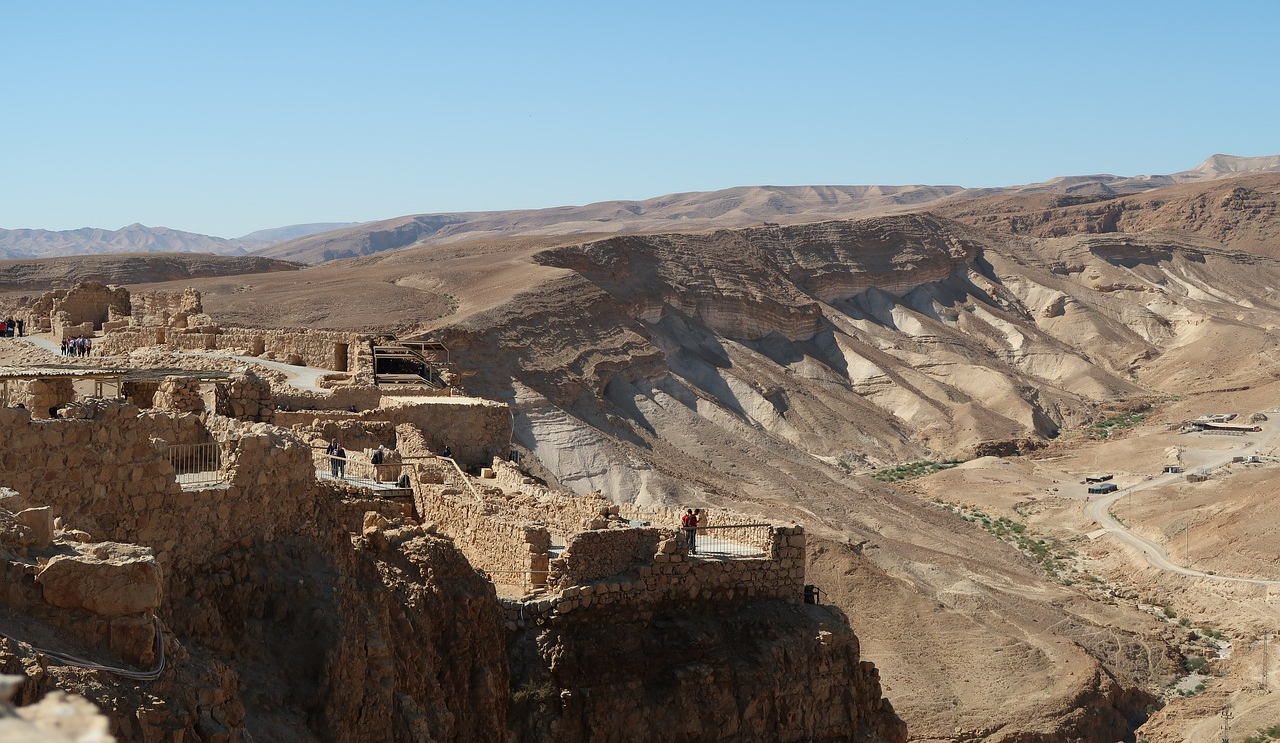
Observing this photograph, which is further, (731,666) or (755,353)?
(755,353)

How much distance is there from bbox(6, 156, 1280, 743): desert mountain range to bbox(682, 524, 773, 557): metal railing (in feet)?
34.4

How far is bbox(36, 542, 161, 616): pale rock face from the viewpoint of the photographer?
6527mm

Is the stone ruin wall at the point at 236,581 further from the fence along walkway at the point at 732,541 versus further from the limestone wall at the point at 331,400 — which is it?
the limestone wall at the point at 331,400

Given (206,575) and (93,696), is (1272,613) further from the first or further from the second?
(93,696)

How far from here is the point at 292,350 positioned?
83.4 feet

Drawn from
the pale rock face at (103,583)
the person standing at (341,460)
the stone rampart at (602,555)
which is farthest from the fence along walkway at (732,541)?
the pale rock face at (103,583)

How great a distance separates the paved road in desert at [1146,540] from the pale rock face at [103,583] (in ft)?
115

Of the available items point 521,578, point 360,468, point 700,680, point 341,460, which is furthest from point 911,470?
point 521,578

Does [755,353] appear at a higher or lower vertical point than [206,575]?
lower

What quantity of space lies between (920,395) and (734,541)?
52.9 m

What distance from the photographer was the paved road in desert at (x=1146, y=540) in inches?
1502

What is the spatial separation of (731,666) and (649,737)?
3.49 ft

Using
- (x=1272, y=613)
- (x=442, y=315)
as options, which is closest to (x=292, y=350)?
(x=1272, y=613)

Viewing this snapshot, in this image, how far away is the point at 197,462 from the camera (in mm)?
10992
